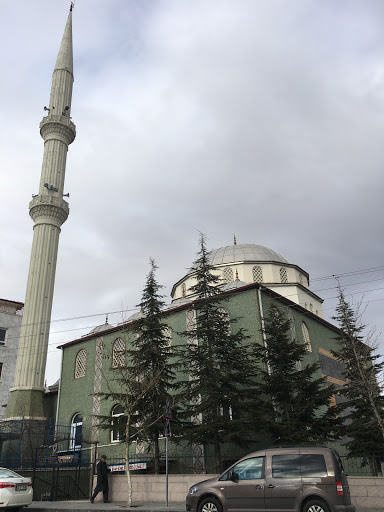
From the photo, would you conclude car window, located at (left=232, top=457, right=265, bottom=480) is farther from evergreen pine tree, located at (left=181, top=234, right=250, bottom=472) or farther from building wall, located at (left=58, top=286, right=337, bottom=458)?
building wall, located at (left=58, top=286, right=337, bottom=458)

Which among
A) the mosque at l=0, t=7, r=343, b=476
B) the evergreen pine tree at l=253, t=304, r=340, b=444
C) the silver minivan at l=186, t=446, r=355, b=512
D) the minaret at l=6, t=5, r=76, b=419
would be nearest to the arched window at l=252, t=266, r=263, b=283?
the mosque at l=0, t=7, r=343, b=476

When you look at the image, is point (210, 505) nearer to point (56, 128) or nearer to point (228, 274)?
point (228, 274)

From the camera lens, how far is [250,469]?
10164mm

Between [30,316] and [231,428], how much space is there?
61.0 feet

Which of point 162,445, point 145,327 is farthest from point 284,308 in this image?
point 162,445

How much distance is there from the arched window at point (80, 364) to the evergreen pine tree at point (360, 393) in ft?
51.6

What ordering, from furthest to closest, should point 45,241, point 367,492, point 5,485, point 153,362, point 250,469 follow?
point 45,241 < point 153,362 < point 367,492 < point 5,485 < point 250,469

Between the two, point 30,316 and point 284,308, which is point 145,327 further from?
point 30,316

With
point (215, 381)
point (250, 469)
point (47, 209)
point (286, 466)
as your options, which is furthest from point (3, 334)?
point (286, 466)

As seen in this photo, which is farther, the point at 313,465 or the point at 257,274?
the point at 257,274

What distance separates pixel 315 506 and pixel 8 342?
3524 cm

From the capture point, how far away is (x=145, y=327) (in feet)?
72.5

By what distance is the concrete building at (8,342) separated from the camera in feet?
125

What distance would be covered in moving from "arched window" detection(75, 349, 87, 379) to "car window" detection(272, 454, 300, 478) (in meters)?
21.0
